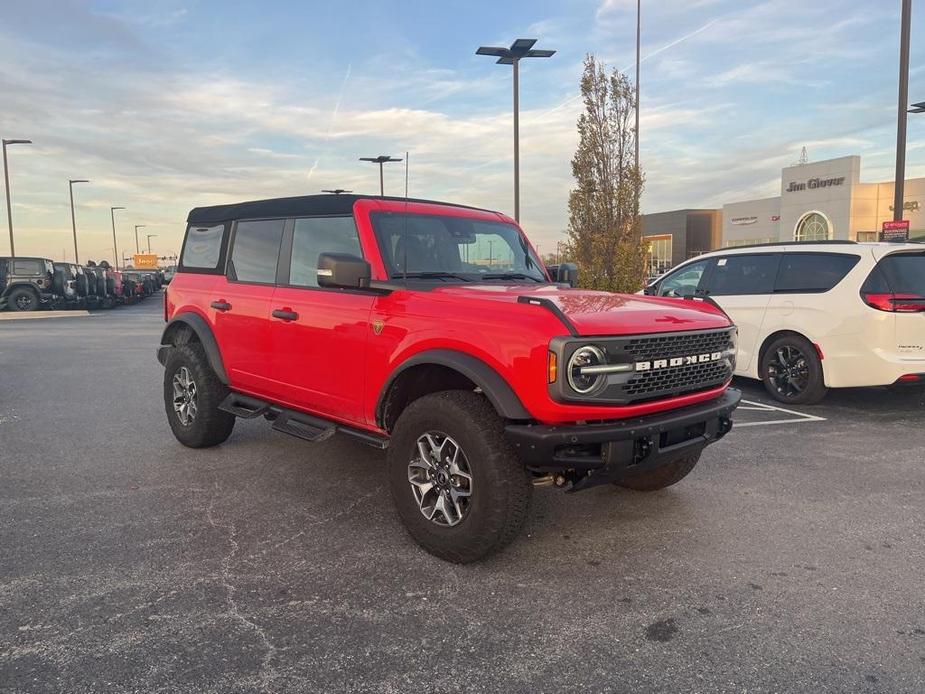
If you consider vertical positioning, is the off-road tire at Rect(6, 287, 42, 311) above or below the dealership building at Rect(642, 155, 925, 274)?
below

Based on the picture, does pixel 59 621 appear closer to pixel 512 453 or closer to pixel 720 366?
pixel 512 453

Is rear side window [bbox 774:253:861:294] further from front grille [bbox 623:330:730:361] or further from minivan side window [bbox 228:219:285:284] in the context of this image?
minivan side window [bbox 228:219:285:284]

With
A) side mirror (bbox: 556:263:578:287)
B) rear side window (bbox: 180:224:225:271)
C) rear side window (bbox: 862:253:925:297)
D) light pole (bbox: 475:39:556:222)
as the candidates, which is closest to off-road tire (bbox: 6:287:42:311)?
light pole (bbox: 475:39:556:222)

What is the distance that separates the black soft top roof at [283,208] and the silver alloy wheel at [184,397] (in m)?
1.31

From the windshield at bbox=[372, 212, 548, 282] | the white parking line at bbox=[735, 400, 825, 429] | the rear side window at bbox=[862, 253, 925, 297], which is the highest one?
the windshield at bbox=[372, 212, 548, 282]

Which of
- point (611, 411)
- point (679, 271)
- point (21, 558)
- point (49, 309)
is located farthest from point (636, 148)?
point (49, 309)

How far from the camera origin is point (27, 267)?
23797mm

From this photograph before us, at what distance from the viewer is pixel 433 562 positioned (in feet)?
11.6

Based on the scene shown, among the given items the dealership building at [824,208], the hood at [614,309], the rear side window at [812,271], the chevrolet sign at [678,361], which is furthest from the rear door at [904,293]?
the dealership building at [824,208]

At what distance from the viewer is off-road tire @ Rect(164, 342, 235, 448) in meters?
5.46

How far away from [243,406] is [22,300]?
23.4 m

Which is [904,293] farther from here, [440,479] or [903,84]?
[903,84]

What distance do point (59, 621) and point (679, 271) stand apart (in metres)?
8.13

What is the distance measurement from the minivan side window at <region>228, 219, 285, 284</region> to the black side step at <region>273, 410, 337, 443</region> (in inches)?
38.7
